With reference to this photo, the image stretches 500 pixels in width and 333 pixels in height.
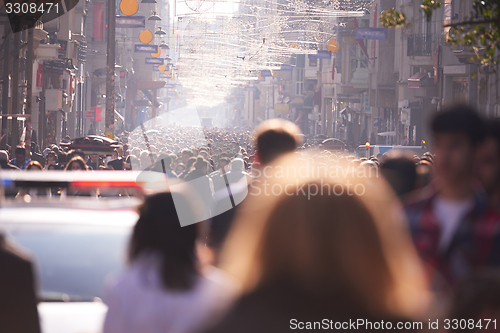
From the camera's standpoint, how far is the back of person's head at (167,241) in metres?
2.93

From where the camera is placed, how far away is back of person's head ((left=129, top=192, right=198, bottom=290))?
9.60ft

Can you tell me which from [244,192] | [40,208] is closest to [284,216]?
[40,208]

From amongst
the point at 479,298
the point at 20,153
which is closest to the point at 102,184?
the point at 479,298

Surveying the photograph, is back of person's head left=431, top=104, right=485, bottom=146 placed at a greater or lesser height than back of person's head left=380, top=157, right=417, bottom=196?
greater

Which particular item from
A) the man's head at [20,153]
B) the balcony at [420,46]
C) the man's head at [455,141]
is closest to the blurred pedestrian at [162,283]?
the man's head at [455,141]

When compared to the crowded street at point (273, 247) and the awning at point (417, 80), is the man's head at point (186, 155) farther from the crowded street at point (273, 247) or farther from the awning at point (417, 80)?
the awning at point (417, 80)

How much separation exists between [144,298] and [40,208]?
5.96 feet

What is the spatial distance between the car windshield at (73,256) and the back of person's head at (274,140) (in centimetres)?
95

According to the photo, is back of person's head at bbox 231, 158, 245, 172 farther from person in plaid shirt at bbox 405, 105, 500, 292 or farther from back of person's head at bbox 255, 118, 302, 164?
person in plaid shirt at bbox 405, 105, 500, 292

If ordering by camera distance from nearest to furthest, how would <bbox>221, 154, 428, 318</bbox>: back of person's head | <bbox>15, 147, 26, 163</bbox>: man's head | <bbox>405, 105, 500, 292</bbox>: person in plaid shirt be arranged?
1. <bbox>221, 154, 428, 318</bbox>: back of person's head
2. <bbox>405, 105, 500, 292</bbox>: person in plaid shirt
3. <bbox>15, 147, 26, 163</bbox>: man's head

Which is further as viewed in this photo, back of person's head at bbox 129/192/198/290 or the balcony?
the balcony

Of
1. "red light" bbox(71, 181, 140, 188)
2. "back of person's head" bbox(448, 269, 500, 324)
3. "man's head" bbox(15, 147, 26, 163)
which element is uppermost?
"red light" bbox(71, 181, 140, 188)

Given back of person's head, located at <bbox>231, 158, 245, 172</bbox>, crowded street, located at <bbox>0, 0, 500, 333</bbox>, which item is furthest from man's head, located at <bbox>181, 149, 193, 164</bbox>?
crowded street, located at <bbox>0, 0, 500, 333</bbox>

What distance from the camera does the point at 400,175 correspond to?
614cm
